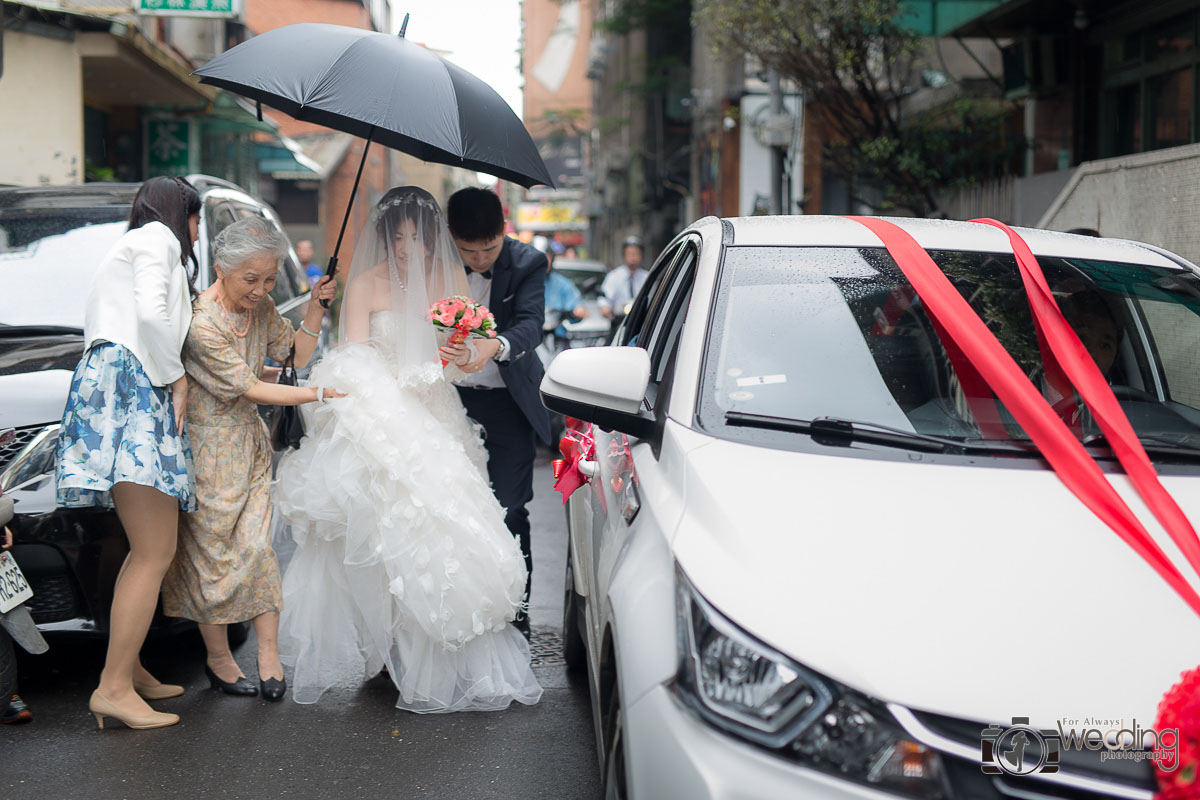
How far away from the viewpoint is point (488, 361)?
4797mm

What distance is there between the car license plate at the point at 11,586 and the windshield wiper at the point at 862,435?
2.51m

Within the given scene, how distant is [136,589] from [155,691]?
0.56m

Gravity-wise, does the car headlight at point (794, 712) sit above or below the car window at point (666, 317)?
below

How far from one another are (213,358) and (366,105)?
110 cm

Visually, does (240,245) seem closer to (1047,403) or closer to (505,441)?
(505,441)

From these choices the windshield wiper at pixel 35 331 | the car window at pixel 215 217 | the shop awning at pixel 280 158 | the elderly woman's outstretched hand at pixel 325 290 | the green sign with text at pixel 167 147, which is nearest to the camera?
the elderly woman's outstretched hand at pixel 325 290

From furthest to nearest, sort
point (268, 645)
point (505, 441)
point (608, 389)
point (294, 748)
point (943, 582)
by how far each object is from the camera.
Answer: point (505, 441)
point (268, 645)
point (294, 748)
point (608, 389)
point (943, 582)

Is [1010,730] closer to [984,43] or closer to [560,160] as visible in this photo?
[984,43]

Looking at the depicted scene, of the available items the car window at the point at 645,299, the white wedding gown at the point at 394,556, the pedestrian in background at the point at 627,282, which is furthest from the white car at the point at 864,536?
the pedestrian in background at the point at 627,282

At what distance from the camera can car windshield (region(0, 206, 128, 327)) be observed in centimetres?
525

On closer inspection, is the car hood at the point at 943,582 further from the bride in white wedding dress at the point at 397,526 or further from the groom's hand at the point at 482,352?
the groom's hand at the point at 482,352

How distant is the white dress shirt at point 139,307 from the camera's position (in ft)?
13.1

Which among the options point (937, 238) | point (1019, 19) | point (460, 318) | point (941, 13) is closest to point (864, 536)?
point (937, 238)

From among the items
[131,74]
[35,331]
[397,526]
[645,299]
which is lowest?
[397,526]
